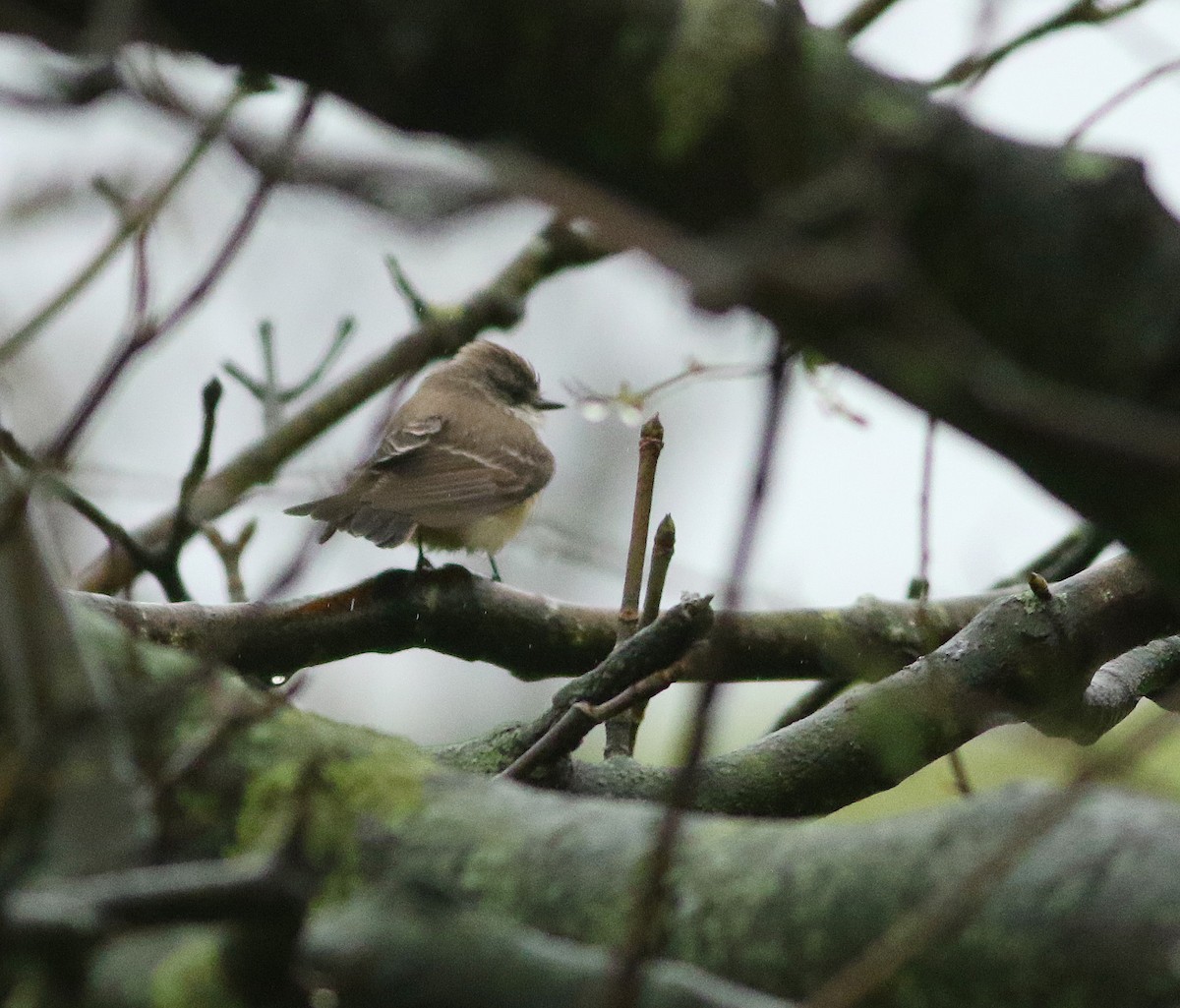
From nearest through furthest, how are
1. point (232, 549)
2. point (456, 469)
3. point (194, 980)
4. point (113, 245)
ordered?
point (194, 980), point (113, 245), point (232, 549), point (456, 469)

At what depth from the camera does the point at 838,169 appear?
1.19 m

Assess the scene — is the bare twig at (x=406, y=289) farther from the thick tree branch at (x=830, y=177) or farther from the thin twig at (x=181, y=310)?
the thick tree branch at (x=830, y=177)

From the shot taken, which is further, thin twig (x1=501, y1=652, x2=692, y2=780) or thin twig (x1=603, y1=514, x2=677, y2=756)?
thin twig (x1=603, y1=514, x2=677, y2=756)

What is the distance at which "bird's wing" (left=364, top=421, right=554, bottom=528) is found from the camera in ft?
17.7

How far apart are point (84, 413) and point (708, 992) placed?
716 millimetres

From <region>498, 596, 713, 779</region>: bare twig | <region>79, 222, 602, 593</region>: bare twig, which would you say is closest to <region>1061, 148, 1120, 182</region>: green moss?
<region>498, 596, 713, 779</region>: bare twig

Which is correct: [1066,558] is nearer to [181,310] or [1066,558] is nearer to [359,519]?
[359,519]

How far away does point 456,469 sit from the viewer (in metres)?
5.98

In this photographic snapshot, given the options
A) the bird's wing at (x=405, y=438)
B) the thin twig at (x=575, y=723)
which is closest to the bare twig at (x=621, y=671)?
the thin twig at (x=575, y=723)

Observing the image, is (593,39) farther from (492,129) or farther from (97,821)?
(97,821)

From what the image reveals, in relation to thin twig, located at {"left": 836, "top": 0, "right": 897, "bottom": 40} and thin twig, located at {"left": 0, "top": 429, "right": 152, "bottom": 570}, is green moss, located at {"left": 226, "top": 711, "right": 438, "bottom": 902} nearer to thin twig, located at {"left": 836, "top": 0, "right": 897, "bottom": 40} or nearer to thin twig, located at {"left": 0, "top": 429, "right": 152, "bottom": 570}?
thin twig, located at {"left": 0, "top": 429, "right": 152, "bottom": 570}

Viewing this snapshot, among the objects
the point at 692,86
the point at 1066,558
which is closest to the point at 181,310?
the point at 692,86

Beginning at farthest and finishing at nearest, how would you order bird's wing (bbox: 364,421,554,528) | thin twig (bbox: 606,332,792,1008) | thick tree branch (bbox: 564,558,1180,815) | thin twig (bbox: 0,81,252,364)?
1. bird's wing (bbox: 364,421,554,528)
2. thick tree branch (bbox: 564,558,1180,815)
3. thin twig (bbox: 0,81,252,364)
4. thin twig (bbox: 606,332,792,1008)

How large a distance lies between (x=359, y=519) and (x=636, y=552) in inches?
75.0
